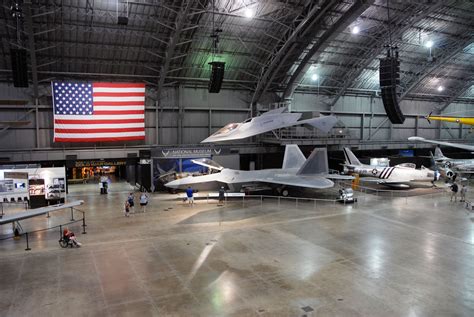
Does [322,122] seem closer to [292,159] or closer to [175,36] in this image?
[292,159]

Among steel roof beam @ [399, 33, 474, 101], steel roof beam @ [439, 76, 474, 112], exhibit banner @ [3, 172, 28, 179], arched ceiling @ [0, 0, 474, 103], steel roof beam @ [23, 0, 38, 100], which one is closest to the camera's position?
steel roof beam @ [23, 0, 38, 100]

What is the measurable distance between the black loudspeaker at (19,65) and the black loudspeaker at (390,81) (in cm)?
1942

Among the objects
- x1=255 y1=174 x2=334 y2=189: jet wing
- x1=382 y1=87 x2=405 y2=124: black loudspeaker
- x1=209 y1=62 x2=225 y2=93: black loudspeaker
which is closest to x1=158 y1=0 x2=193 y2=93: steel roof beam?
x1=209 y1=62 x2=225 y2=93: black loudspeaker

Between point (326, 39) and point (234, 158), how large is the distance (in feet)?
36.4

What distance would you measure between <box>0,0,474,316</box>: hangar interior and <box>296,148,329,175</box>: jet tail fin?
1748mm

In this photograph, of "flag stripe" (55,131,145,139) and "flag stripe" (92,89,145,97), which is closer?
"flag stripe" (55,131,145,139)

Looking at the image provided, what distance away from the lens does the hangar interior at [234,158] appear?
891cm

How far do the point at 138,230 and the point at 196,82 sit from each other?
16562 mm

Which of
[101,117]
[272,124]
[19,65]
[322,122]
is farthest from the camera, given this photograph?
[101,117]

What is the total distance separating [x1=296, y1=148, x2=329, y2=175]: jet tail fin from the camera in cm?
2114

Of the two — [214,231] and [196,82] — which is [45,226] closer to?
[214,231]

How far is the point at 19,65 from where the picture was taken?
18.8 m

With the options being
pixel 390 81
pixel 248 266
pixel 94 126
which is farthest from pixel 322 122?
pixel 94 126

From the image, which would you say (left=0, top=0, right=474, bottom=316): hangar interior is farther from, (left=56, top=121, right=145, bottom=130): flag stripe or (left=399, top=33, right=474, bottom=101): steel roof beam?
(left=56, top=121, right=145, bottom=130): flag stripe
